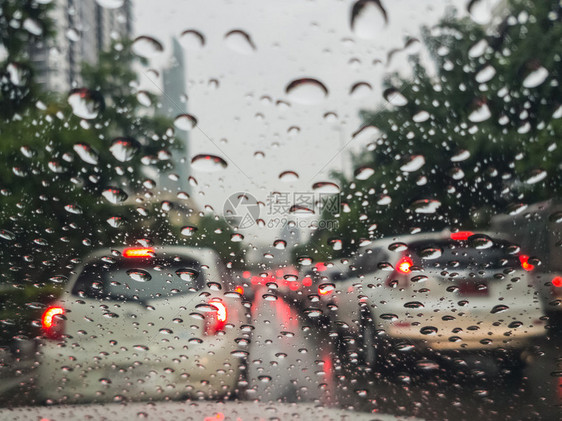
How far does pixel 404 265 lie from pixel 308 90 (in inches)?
32.5

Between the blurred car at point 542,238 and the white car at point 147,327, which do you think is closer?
the blurred car at point 542,238

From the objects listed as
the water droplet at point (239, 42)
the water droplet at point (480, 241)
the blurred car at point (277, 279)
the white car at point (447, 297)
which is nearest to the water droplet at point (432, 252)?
the white car at point (447, 297)

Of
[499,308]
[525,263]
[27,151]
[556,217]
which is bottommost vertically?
[499,308]

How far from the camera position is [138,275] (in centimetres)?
203

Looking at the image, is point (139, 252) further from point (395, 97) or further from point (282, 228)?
point (395, 97)

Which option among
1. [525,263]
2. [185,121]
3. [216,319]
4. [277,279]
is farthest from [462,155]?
[216,319]

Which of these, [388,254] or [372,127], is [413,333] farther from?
[372,127]

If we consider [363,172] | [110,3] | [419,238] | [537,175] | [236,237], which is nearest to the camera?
[110,3]

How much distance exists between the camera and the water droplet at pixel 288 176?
190 centimetres

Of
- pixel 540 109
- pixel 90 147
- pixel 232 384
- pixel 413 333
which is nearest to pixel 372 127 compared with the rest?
pixel 540 109

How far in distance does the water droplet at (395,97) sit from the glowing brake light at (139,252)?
3.69 ft

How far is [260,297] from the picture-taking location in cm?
210

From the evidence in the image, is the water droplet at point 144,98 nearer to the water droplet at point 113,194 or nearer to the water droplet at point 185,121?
the water droplet at point 185,121

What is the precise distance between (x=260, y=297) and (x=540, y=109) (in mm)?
1334
